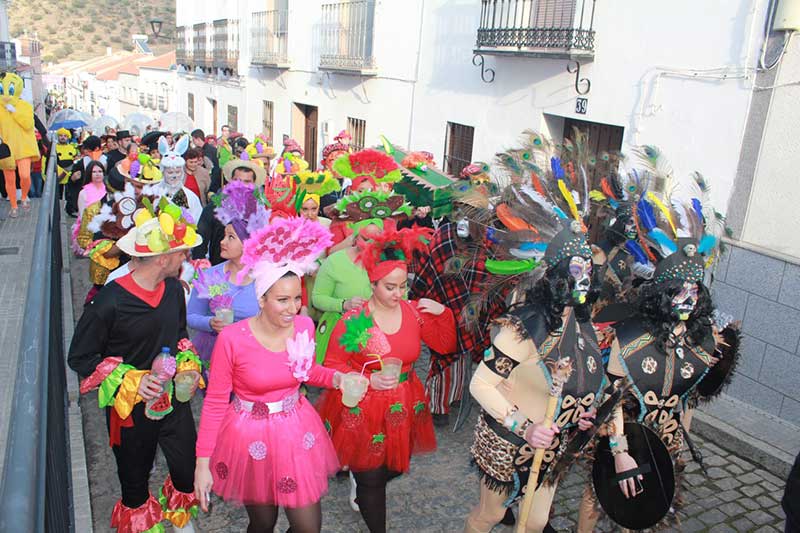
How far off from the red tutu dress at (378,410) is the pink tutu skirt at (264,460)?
0.46 metres

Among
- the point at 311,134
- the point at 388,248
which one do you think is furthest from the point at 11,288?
the point at 311,134

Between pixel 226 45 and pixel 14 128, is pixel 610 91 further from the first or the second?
pixel 226 45

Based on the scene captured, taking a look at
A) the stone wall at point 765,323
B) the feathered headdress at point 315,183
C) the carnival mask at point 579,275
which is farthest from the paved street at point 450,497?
the feathered headdress at point 315,183

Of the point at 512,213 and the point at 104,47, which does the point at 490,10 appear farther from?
the point at 104,47

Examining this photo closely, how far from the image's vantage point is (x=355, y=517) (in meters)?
4.39

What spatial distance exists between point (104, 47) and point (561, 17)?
81252 mm

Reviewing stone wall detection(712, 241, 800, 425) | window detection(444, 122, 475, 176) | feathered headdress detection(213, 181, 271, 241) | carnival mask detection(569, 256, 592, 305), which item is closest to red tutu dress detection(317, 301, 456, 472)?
carnival mask detection(569, 256, 592, 305)

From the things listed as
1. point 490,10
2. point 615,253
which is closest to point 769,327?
point 615,253

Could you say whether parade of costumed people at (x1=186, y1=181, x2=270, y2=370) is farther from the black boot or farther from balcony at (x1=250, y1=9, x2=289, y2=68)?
balcony at (x1=250, y1=9, x2=289, y2=68)

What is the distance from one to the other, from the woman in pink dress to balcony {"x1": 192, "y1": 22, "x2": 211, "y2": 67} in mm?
23271

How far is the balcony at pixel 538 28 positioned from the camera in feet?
27.7

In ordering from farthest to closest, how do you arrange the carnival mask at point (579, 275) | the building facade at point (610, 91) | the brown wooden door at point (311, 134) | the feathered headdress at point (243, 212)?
the brown wooden door at point (311, 134), the building facade at point (610, 91), the feathered headdress at point (243, 212), the carnival mask at point (579, 275)

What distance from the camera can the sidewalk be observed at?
5707 millimetres

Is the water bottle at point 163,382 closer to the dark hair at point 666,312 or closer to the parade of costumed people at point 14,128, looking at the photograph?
the dark hair at point 666,312
